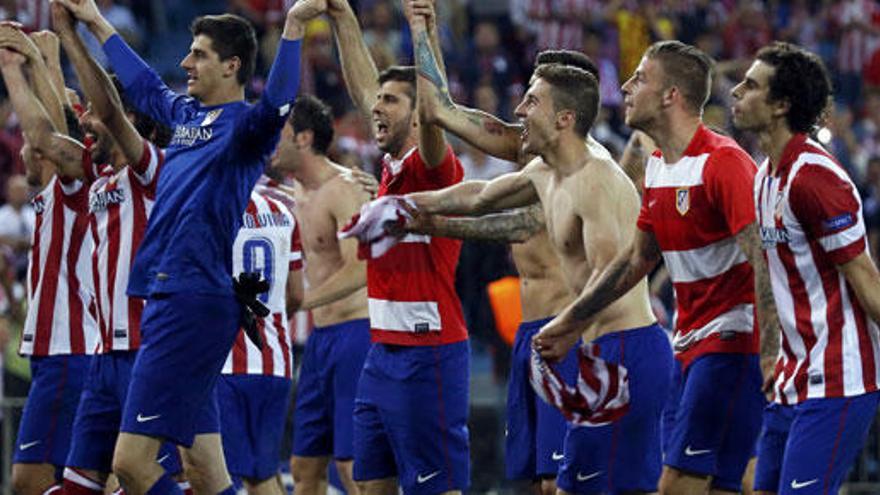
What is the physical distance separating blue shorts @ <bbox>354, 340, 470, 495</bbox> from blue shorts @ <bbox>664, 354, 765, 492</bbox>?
1.42m

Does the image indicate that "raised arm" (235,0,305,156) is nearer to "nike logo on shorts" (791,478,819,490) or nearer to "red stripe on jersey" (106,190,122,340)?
"red stripe on jersey" (106,190,122,340)

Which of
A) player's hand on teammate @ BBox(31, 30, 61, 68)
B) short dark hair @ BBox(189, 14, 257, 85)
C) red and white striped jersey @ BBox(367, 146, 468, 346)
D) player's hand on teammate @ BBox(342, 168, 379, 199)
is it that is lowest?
red and white striped jersey @ BBox(367, 146, 468, 346)

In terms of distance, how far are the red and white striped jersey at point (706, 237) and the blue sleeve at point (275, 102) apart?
1900mm

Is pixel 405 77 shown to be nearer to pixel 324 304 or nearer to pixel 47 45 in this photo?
pixel 324 304

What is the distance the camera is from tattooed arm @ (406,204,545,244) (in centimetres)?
920

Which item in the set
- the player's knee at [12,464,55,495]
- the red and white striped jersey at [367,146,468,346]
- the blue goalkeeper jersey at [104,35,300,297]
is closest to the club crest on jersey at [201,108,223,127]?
the blue goalkeeper jersey at [104,35,300,297]

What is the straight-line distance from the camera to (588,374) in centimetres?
866

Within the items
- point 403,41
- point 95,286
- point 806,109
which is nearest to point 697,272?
point 806,109

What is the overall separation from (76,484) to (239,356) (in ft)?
6.09

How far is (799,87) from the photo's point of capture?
8484mm

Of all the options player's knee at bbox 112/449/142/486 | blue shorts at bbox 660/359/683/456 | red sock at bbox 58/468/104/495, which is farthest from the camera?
blue shorts at bbox 660/359/683/456

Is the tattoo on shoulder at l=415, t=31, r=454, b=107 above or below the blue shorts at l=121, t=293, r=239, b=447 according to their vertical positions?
above

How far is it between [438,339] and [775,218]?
2.50m

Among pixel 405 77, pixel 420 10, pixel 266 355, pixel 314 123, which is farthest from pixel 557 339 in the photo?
pixel 314 123
